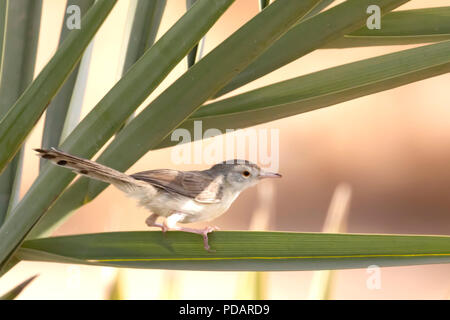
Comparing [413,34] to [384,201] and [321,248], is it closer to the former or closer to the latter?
[321,248]

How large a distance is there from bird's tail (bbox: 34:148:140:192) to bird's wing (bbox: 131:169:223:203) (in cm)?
27

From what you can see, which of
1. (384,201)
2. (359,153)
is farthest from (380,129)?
(384,201)

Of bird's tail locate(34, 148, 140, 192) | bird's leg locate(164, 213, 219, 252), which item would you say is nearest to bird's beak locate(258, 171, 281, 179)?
bird's leg locate(164, 213, 219, 252)

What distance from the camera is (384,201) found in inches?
224

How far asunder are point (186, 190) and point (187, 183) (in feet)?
0.10

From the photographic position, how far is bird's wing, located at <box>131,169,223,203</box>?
1.50m

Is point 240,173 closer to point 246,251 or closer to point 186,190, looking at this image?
point 186,190

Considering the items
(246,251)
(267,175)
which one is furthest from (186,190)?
(246,251)

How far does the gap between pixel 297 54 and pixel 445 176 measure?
5155 millimetres

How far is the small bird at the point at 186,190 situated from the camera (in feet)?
4.79

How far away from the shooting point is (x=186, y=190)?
1550 mm

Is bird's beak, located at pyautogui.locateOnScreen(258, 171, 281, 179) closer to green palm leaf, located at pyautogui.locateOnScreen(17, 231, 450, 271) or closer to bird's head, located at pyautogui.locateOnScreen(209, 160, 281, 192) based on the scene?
bird's head, located at pyautogui.locateOnScreen(209, 160, 281, 192)

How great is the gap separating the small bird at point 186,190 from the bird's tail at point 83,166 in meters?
0.10

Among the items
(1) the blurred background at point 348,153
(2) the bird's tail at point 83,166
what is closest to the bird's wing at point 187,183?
(2) the bird's tail at point 83,166
